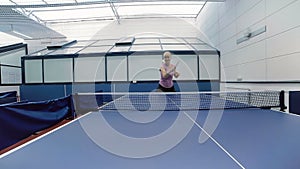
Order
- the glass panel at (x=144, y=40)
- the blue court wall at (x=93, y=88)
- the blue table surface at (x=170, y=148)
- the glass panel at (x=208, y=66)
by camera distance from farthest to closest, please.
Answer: the glass panel at (x=144, y=40), the glass panel at (x=208, y=66), the blue court wall at (x=93, y=88), the blue table surface at (x=170, y=148)

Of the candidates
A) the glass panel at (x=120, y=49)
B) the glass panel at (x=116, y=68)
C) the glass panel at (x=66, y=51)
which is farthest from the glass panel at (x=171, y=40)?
the glass panel at (x=66, y=51)

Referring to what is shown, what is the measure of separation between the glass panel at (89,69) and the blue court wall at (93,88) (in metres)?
0.19

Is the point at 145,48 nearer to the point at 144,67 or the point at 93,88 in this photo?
the point at 144,67

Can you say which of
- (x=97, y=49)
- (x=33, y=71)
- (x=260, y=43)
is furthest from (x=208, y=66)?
(x=33, y=71)

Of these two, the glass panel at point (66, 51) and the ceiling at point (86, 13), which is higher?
the ceiling at point (86, 13)

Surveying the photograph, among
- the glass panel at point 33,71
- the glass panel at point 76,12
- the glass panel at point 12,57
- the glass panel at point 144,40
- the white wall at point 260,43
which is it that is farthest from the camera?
the glass panel at point 76,12

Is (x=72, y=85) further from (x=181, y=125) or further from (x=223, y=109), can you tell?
(x=181, y=125)

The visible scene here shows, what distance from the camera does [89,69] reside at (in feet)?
25.0

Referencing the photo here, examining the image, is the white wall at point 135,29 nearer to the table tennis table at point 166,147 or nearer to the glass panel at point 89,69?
the glass panel at point 89,69

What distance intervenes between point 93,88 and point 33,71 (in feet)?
6.78

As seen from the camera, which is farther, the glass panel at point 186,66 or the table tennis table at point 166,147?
the glass panel at point 186,66

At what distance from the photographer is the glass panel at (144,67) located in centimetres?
741

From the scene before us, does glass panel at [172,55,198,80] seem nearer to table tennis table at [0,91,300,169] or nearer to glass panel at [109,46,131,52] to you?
glass panel at [109,46,131,52]

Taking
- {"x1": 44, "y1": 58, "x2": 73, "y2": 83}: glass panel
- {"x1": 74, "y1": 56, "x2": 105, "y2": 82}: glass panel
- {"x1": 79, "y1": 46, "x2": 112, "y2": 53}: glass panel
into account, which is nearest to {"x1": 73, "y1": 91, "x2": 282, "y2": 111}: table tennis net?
{"x1": 74, "y1": 56, "x2": 105, "y2": 82}: glass panel
